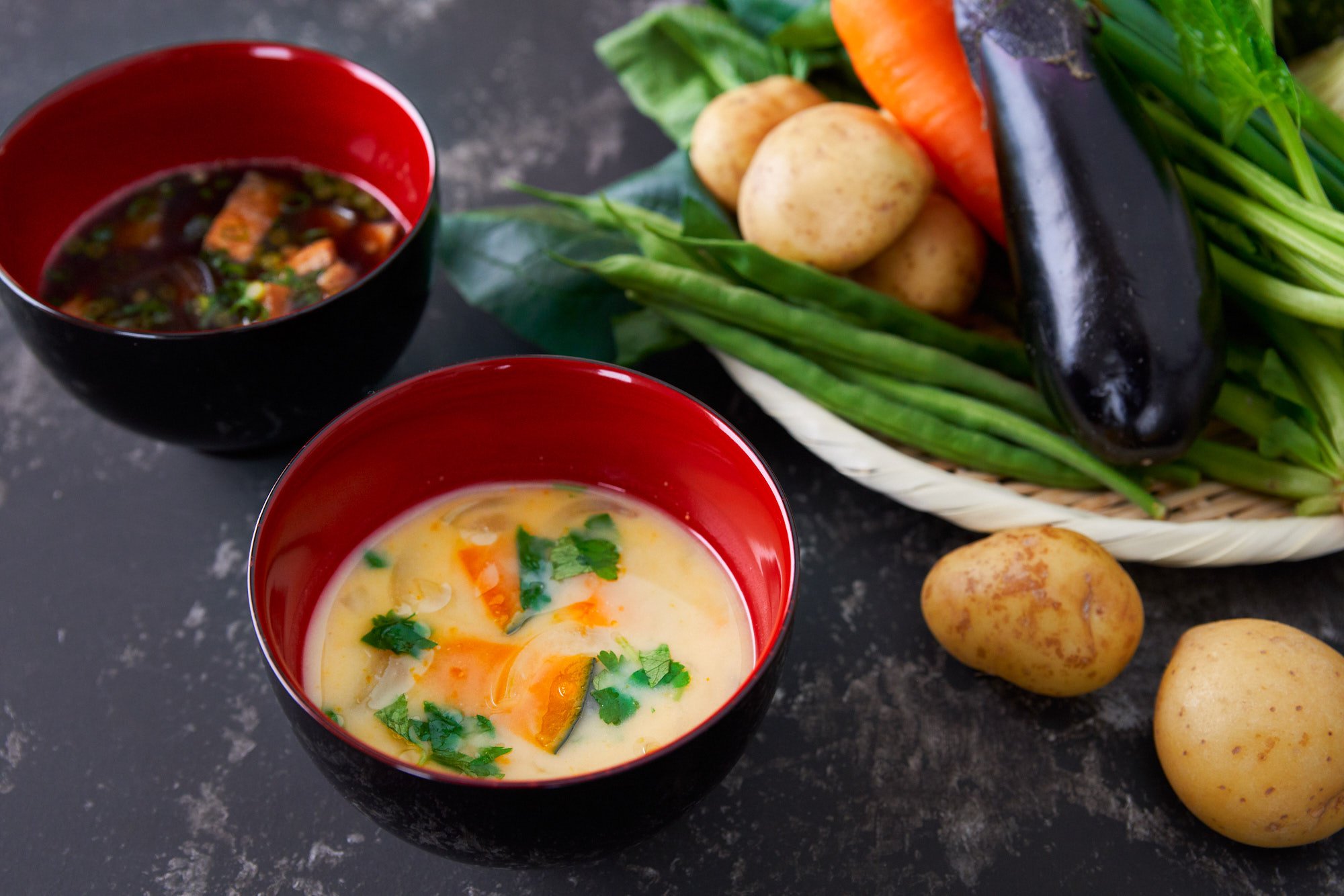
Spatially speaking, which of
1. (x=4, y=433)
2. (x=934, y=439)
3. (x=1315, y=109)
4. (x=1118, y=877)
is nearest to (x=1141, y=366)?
(x=934, y=439)

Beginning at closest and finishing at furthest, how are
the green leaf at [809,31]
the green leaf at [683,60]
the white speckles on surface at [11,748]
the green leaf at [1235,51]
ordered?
1. the white speckles on surface at [11,748]
2. the green leaf at [1235,51]
3. the green leaf at [809,31]
4. the green leaf at [683,60]

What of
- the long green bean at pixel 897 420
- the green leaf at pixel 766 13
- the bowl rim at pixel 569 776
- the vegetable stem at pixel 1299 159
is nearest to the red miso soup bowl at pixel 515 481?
the bowl rim at pixel 569 776

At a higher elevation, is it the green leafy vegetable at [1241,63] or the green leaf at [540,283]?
the green leafy vegetable at [1241,63]

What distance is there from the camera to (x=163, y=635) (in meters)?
1.35

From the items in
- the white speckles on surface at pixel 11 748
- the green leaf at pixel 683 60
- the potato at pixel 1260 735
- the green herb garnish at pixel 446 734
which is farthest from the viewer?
the green leaf at pixel 683 60

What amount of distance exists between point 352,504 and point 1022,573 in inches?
27.0

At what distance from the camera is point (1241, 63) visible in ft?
4.36

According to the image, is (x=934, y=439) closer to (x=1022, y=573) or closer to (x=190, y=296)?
(x=1022, y=573)

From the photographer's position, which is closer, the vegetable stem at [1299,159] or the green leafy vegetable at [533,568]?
the green leafy vegetable at [533,568]

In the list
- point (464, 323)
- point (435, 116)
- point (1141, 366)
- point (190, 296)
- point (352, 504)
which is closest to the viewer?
point (352, 504)

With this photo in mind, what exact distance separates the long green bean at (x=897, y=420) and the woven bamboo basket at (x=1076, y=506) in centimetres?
2

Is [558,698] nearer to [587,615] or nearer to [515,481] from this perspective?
[587,615]

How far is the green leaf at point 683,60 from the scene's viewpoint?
187 cm

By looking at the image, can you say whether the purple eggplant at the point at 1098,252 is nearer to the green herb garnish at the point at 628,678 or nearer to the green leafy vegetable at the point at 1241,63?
the green leafy vegetable at the point at 1241,63
